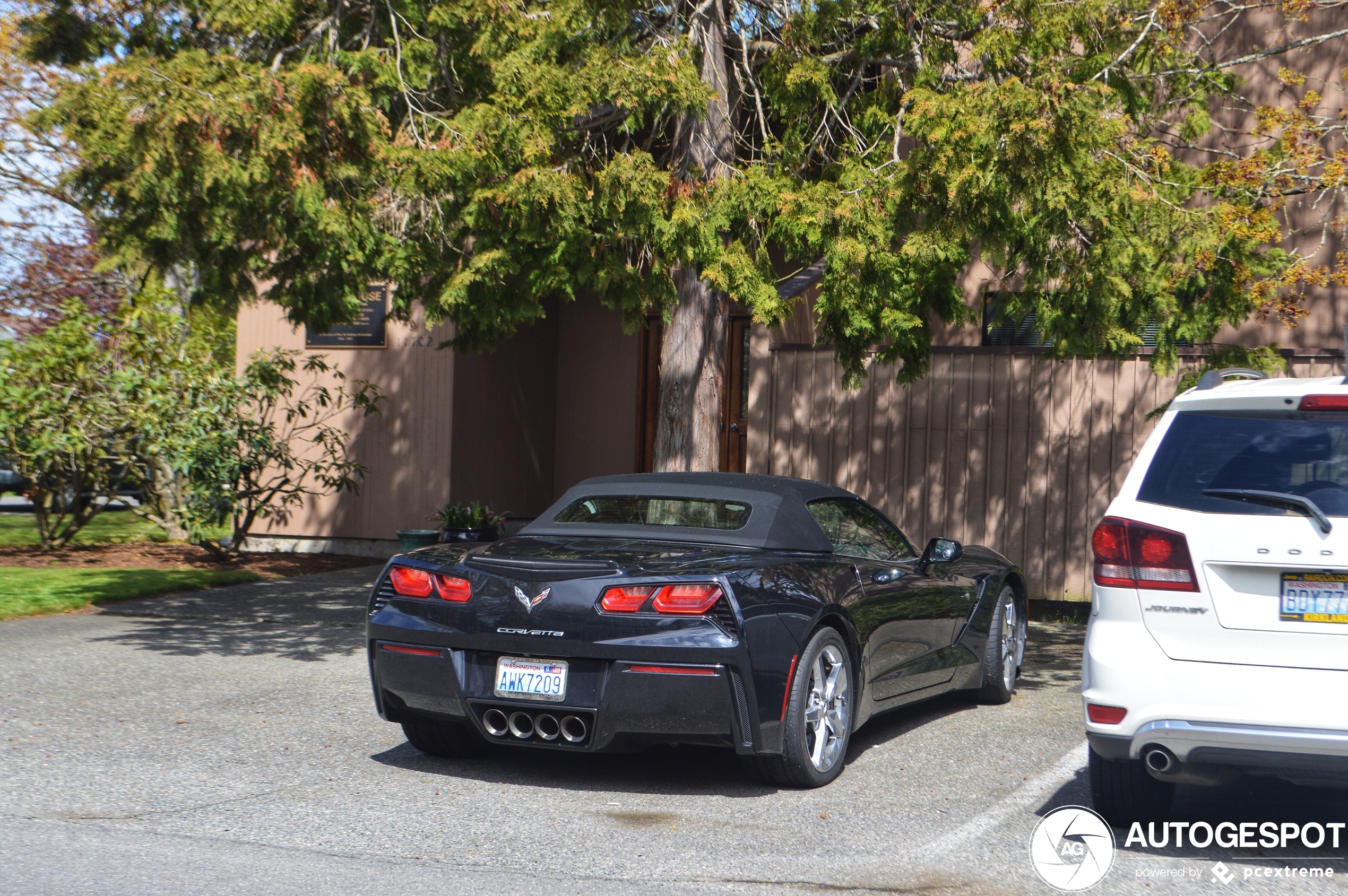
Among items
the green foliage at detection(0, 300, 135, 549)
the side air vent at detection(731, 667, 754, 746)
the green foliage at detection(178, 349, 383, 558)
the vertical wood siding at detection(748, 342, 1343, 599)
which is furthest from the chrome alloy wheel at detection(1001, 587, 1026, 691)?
the green foliage at detection(0, 300, 135, 549)

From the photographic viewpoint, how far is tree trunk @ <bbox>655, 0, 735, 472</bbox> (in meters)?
10.1

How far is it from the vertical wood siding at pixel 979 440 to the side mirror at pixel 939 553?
563 centimetres

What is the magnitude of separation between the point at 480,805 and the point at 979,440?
835cm

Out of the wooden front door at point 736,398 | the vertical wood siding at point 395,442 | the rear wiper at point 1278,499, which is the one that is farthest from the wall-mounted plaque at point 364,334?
the rear wiper at point 1278,499

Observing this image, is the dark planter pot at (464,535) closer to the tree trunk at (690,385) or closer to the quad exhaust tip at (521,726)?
the tree trunk at (690,385)

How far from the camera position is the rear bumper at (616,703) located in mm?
5086

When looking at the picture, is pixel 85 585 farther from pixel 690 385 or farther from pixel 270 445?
pixel 690 385

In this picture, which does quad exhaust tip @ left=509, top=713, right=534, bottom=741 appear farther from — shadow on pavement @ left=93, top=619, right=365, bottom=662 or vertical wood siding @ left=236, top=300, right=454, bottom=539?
vertical wood siding @ left=236, top=300, right=454, bottom=539

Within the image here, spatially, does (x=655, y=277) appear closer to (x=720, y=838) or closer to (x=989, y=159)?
(x=989, y=159)

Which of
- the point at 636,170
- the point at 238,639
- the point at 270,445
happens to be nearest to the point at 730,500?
the point at 636,170

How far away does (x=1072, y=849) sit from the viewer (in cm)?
464

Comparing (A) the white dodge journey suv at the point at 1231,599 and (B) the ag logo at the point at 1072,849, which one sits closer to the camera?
(A) the white dodge journey suv at the point at 1231,599

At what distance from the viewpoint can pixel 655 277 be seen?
888cm

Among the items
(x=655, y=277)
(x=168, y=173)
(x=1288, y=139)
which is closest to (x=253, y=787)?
(x=168, y=173)
